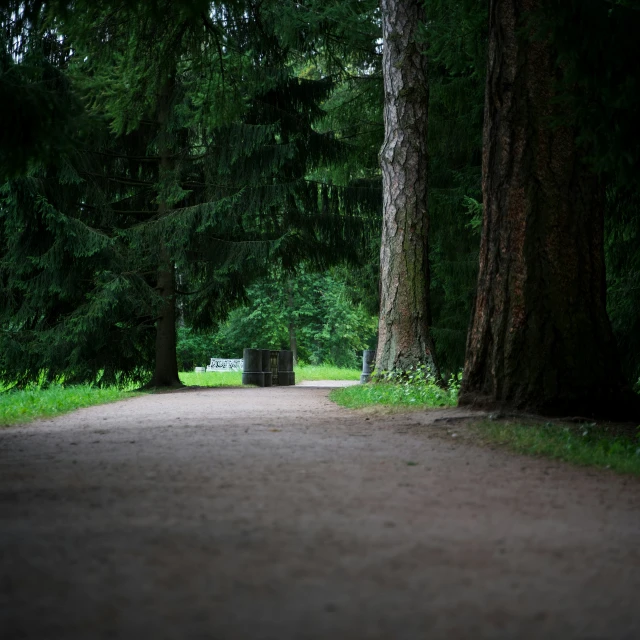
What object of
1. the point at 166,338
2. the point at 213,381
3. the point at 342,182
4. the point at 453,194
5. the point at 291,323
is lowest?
the point at 213,381

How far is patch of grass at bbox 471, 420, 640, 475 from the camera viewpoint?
6316 mm

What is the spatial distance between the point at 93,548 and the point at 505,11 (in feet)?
26.6

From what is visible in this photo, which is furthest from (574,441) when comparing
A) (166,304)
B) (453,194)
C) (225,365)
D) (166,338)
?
(225,365)

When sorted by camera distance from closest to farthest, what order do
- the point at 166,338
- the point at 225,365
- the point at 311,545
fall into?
the point at 311,545, the point at 166,338, the point at 225,365

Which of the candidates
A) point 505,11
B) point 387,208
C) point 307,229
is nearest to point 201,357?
point 307,229

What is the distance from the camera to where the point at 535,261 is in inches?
346

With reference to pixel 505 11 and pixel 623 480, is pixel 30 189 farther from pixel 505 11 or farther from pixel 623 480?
pixel 623 480

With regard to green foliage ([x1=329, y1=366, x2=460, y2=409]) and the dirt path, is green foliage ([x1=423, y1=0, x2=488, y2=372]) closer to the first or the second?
green foliage ([x1=329, y1=366, x2=460, y2=409])

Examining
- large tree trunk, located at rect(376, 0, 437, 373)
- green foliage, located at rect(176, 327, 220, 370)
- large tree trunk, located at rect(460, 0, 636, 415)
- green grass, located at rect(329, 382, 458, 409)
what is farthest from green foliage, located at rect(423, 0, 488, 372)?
green foliage, located at rect(176, 327, 220, 370)

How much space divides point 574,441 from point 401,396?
15.8 ft

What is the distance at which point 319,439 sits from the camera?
7.32m

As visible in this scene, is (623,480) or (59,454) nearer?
(623,480)

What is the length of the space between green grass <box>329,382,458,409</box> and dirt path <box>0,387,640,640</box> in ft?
14.0

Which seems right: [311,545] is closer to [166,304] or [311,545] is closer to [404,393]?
[404,393]
